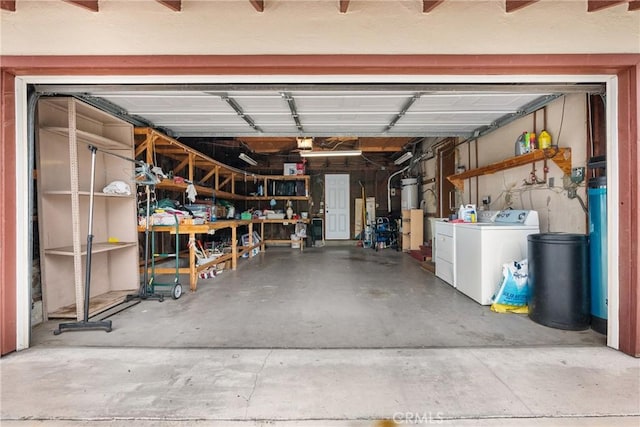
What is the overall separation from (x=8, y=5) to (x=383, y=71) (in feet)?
8.78

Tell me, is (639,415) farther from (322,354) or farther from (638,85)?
(638,85)

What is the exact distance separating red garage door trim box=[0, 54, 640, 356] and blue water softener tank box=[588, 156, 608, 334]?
281 mm

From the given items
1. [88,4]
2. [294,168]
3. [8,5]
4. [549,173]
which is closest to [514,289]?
[549,173]

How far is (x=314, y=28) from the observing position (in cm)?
209

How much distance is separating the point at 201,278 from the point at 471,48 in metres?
4.56

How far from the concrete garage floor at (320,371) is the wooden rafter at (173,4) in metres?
2.45

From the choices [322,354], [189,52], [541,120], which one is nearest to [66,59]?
[189,52]

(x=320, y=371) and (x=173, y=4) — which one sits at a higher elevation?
(x=173, y=4)

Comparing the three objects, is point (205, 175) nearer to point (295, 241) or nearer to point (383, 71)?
point (295, 241)

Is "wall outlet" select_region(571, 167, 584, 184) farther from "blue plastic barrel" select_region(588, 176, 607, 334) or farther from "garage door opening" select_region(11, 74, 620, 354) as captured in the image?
"garage door opening" select_region(11, 74, 620, 354)

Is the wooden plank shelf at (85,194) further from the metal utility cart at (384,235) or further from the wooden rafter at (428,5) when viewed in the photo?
the metal utility cart at (384,235)

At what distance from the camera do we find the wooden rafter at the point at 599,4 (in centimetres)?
189

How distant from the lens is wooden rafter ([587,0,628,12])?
189cm

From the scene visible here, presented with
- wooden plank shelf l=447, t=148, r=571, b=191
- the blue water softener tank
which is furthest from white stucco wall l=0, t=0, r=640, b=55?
wooden plank shelf l=447, t=148, r=571, b=191
